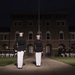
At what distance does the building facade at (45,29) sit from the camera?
216 feet

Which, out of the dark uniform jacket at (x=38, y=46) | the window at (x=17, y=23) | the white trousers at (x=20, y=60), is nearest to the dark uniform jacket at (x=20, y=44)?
the white trousers at (x=20, y=60)

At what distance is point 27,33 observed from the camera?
218 ft

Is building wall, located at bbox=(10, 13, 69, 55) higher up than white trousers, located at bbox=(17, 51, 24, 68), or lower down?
higher up

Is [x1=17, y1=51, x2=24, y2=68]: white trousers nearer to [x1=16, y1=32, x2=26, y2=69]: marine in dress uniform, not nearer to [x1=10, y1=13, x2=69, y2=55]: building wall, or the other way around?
[x1=16, y1=32, x2=26, y2=69]: marine in dress uniform

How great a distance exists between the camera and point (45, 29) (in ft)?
219

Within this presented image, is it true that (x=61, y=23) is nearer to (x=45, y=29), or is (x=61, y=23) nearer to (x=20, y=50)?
(x=45, y=29)

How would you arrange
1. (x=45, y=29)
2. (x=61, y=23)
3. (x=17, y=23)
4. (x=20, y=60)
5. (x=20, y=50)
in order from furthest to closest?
(x=61, y=23), (x=45, y=29), (x=17, y=23), (x=20, y=50), (x=20, y=60)

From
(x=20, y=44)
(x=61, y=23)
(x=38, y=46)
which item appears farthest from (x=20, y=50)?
(x=61, y=23)

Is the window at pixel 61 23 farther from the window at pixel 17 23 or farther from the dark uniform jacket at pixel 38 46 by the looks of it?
the dark uniform jacket at pixel 38 46

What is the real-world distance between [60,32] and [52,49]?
553 cm

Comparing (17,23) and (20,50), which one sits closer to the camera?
(20,50)

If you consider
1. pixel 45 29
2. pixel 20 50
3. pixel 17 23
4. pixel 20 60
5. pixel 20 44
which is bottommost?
pixel 20 60

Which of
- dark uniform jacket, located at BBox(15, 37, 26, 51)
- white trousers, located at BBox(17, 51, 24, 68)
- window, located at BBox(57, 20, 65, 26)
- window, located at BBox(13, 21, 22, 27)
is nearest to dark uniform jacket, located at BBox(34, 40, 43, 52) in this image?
dark uniform jacket, located at BBox(15, 37, 26, 51)

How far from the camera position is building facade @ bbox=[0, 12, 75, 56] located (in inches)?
2596
